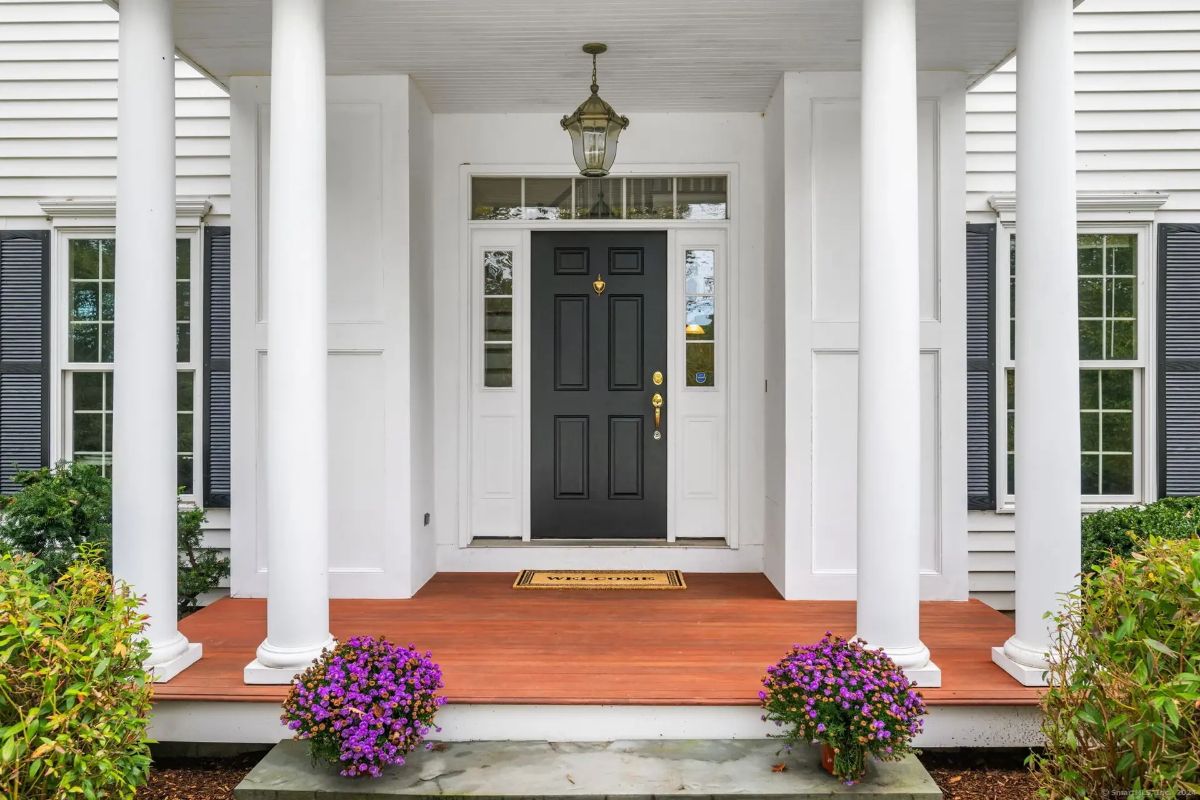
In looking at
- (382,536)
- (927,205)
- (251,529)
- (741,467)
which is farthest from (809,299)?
(251,529)

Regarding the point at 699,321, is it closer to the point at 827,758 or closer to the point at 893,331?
the point at 893,331

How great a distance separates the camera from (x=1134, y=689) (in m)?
2.23

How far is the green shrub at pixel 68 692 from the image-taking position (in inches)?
89.8

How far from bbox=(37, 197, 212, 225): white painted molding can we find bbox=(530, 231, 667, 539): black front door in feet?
7.39

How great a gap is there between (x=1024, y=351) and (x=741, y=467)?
2.15 m

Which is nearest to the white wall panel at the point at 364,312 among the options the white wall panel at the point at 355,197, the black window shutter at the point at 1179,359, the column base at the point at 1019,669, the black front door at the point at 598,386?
the white wall panel at the point at 355,197

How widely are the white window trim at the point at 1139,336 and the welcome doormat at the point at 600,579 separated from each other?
7.34 feet

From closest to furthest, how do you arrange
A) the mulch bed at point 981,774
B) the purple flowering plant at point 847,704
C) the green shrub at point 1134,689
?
the green shrub at point 1134,689, the purple flowering plant at point 847,704, the mulch bed at point 981,774

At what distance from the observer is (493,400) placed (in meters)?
5.36

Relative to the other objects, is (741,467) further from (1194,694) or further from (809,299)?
(1194,694)

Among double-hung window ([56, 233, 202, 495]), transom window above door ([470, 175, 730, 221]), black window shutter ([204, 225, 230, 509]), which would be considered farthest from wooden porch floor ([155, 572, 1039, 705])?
transom window above door ([470, 175, 730, 221])

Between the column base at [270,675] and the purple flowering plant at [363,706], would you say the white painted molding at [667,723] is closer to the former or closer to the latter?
the column base at [270,675]

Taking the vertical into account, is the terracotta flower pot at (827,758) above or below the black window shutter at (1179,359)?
below

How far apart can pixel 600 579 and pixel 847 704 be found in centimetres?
246
